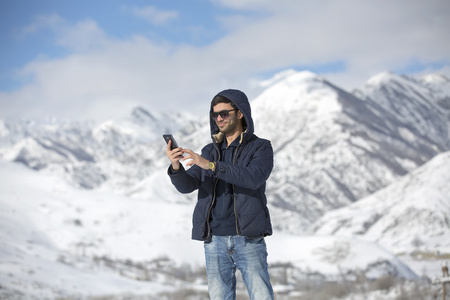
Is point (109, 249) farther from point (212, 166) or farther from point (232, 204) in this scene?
point (212, 166)

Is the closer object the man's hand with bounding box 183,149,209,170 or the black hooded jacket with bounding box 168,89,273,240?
the man's hand with bounding box 183,149,209,170

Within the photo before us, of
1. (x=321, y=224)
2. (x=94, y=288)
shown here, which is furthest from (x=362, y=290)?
(x=321, y=224)

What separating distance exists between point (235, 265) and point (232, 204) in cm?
73

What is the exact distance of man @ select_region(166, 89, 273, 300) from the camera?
5727 mm

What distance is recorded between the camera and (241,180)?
5.58 meters

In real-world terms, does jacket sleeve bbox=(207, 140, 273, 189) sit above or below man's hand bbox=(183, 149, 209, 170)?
below

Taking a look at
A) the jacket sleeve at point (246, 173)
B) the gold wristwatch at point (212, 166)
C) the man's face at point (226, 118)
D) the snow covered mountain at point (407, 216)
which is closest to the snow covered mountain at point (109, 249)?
the snow covered mountain at point (407, 216)

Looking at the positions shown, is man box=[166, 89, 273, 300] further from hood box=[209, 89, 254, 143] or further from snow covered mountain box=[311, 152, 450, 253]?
snow covered mountain box=[311, 152, 450, 253]

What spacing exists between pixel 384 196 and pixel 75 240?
11982cm

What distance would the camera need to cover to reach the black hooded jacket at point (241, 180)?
5.63 metres

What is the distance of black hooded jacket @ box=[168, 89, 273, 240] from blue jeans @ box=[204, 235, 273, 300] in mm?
159

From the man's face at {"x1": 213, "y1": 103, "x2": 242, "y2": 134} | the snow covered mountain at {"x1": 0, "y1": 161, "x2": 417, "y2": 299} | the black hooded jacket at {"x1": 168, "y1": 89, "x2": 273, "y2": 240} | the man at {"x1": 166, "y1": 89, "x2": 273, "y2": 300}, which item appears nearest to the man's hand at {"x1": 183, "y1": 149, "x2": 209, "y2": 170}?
the man at {"x1": 166, "y1": 89, "x2": 273, "y2": 300}

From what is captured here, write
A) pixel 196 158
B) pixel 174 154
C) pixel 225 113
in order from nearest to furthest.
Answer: pixel 196 158 → pixel 174 154 → pixel 225 113

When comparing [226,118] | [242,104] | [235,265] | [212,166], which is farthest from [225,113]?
[235,265]
